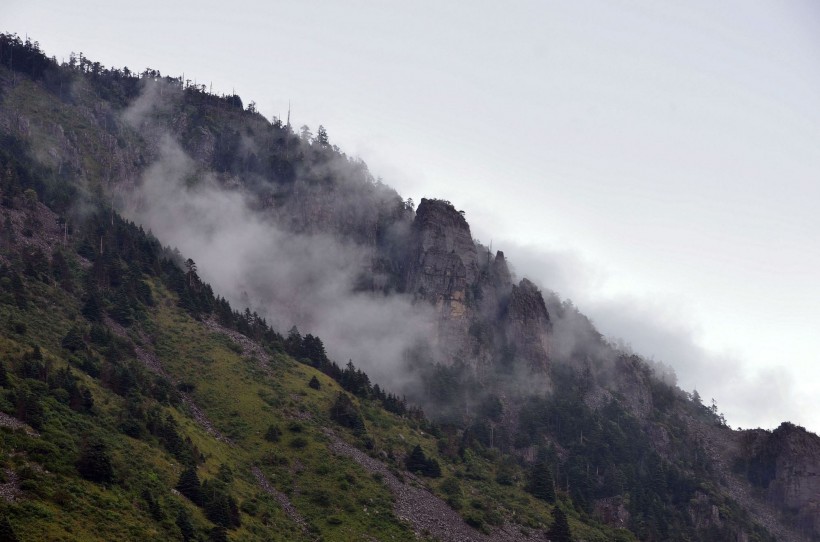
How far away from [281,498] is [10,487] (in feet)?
194

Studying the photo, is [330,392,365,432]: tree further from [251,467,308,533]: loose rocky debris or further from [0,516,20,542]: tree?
[0,516,20,542]: tree

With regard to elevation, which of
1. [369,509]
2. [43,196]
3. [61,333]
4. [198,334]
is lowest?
[369,509]

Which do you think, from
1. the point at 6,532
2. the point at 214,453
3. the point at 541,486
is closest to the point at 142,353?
the point at 214,453

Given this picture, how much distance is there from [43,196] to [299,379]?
81.1 meters

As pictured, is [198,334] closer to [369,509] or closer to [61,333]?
[61,333]

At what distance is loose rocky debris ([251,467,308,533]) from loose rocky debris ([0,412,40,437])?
4464 centimetres

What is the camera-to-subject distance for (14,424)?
86438 mm

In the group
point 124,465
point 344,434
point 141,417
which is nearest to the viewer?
point 124,465

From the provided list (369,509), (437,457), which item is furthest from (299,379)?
(369,509)

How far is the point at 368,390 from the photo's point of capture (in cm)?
19100

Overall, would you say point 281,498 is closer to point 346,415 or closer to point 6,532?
point 346,415

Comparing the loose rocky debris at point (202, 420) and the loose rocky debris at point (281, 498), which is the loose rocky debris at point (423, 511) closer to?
the loose rocky debris at point (281, 498)

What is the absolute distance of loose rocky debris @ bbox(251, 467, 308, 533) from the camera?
12143 centimetres

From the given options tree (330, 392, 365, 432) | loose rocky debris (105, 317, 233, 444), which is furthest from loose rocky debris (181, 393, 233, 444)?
tree (330, 392, 365, 432)
